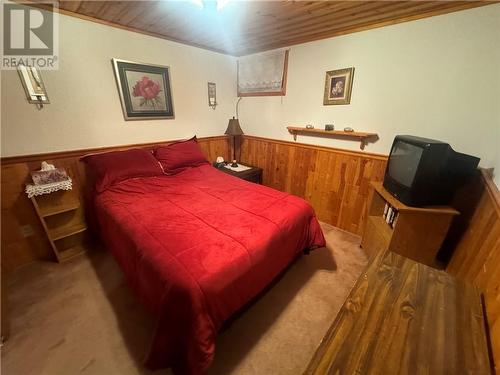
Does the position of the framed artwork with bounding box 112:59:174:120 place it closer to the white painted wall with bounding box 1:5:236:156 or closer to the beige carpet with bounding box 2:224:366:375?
the white painted wall with bounding box 1:5:236:156

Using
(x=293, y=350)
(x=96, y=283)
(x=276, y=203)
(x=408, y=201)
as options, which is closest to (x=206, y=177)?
(x=276, y=203)

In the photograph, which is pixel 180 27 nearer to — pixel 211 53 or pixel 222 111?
pixel 211 53

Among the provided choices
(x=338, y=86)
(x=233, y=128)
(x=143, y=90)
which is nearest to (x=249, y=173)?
(x=233, y=128)

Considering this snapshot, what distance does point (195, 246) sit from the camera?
4.08ft

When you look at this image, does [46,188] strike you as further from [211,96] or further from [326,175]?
[326,175]

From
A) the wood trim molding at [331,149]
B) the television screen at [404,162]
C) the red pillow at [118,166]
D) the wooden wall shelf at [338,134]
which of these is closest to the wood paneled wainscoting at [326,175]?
the wood trim molding at [331,149]

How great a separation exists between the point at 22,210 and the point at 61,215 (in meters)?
0.27

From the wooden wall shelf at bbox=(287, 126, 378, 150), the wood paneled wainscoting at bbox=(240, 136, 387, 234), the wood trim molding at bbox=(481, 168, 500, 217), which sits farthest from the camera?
the wood paneled wainscoting at bbox=(240, 136, 387, 234)

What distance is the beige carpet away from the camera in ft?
4.07

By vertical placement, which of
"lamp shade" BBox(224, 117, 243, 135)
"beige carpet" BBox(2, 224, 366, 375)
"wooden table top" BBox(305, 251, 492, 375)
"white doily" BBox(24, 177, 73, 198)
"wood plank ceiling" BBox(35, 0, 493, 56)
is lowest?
"beige carpet" BBox(2, 224, 366, 375)

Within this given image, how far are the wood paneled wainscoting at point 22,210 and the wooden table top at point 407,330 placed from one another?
2.55 m

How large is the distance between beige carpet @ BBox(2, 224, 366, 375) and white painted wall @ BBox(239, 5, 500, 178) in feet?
4.66

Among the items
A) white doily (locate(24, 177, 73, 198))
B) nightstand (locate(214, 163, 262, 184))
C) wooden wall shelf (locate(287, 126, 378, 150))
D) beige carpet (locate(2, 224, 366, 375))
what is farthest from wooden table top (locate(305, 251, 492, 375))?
white doily (locate(24, 177, 73, 198))

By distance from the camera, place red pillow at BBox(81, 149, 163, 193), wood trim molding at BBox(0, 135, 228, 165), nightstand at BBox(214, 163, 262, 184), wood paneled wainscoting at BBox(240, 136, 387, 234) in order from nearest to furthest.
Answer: wood trim molding at BBox(0, 135, 228, 165), red pillow at BBox(81, 149, 163, 193), wood paneled wainscoting at BBox(240, 136, 387, 234), nightstand at BBox(214, 163, 262, 184)
